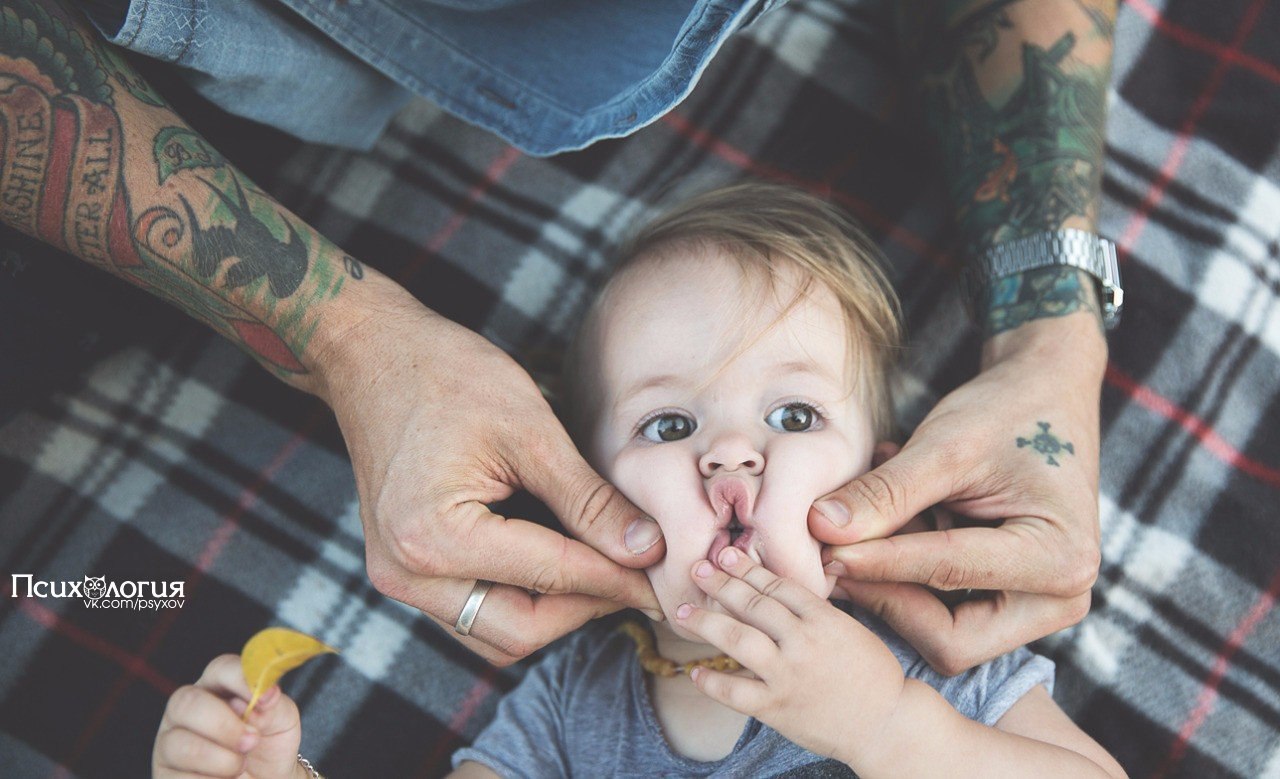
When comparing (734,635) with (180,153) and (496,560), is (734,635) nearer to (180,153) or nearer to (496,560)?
(496,560)

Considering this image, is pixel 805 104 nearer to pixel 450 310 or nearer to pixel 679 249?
pixel 679 249

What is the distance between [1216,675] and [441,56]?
1.64 meters

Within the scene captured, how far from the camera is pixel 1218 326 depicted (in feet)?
5.91

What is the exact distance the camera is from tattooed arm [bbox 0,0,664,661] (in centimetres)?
123

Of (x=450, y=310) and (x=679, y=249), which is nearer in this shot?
(x=679, y=249)

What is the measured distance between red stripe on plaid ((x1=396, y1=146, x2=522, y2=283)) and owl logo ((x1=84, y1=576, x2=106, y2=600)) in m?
0.77

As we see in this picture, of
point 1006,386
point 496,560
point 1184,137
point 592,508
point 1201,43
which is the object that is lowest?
point 496,560

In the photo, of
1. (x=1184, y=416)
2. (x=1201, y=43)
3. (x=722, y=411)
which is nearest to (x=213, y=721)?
(x=722, y=411)

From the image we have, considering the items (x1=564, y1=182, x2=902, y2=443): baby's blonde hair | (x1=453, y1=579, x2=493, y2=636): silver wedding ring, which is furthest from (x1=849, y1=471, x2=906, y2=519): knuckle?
(x1=453, y1=579, x2=493, y2=636): silver wedding ring

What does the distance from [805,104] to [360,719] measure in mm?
1452

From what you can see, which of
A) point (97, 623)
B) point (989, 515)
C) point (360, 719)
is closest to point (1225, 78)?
point (989, 515)

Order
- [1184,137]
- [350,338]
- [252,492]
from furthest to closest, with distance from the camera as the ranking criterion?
1. [1184,137]
2. [252,492]
3. [350,338]

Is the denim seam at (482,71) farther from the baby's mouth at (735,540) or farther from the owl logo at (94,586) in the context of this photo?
the owl logo at (94,586)

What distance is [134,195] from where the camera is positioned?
1.42 metres
